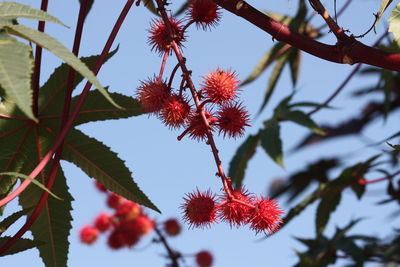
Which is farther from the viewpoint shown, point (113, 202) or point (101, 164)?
point (113, 202)

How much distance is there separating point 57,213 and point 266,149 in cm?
118

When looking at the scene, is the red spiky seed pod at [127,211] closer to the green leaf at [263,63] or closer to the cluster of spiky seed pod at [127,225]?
the cluster of spiky seed pod at [127,225]

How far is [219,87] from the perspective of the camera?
106 centimetres

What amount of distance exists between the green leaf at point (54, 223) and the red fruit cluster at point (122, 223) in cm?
198

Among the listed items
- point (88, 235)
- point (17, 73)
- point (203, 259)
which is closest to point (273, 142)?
point (203, 259)

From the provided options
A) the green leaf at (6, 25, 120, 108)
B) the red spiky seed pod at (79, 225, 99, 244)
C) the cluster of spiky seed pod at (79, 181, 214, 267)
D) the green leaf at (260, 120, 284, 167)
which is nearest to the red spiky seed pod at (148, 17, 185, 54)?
the green leaf at (6, 25, 120, 108)

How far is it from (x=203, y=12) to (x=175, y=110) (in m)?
0.21

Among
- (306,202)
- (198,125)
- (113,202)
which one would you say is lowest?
(198,125)

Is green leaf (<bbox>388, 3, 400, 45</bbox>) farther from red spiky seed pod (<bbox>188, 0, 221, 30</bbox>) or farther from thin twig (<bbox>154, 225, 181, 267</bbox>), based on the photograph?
thin twig (<bbox>154, 225, 181, 267</bbox>)

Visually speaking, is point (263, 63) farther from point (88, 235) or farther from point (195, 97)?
point (88, 235)

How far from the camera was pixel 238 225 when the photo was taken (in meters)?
1.04

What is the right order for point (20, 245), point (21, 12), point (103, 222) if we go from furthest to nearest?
point (103, 222)
point (20, 245)
point (21, 12)

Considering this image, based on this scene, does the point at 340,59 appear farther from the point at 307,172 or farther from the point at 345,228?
the point at 307,172

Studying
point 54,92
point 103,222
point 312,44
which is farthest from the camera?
point 103,222
